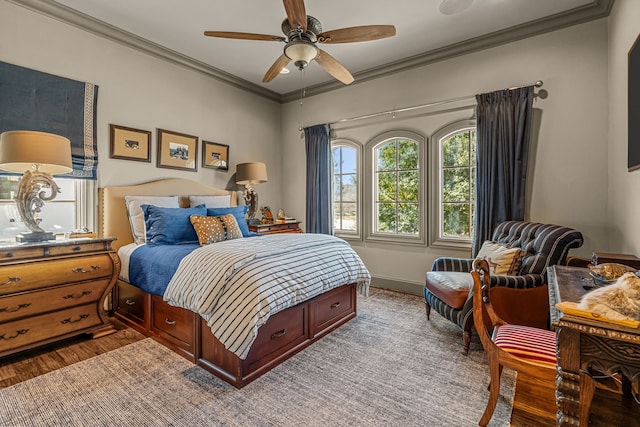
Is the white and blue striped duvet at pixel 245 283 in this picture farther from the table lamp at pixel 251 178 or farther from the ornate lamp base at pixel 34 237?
the table lamp at pixel 251 178

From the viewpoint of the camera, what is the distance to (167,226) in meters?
3.01

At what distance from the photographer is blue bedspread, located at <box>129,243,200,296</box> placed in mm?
2467

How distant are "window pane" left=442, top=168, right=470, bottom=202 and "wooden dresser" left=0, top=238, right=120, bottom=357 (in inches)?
148

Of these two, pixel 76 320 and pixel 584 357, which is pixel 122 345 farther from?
pixel 584 357

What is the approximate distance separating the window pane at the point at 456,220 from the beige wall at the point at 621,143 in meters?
1.28

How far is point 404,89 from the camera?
4.09m

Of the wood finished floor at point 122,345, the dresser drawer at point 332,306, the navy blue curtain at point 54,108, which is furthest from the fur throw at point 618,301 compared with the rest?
the navy blue curtain at point 54,108

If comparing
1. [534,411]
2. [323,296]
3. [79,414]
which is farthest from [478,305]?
[79,414]

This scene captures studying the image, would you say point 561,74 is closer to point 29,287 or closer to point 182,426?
point 182,426

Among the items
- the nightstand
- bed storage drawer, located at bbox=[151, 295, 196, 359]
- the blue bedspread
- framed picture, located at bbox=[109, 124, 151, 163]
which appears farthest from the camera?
the nightstand

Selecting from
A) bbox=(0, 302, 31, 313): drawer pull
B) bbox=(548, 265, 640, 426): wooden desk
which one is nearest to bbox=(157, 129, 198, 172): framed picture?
bbox=(0, 302, 31, 313): drawer pull

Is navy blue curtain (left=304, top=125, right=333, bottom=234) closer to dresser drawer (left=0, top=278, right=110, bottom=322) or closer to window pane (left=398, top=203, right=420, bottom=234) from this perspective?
window pane (left=398, top=203, right=420, bottom=234)

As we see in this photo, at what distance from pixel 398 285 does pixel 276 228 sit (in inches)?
75.4

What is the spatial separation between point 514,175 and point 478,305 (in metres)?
2.13
